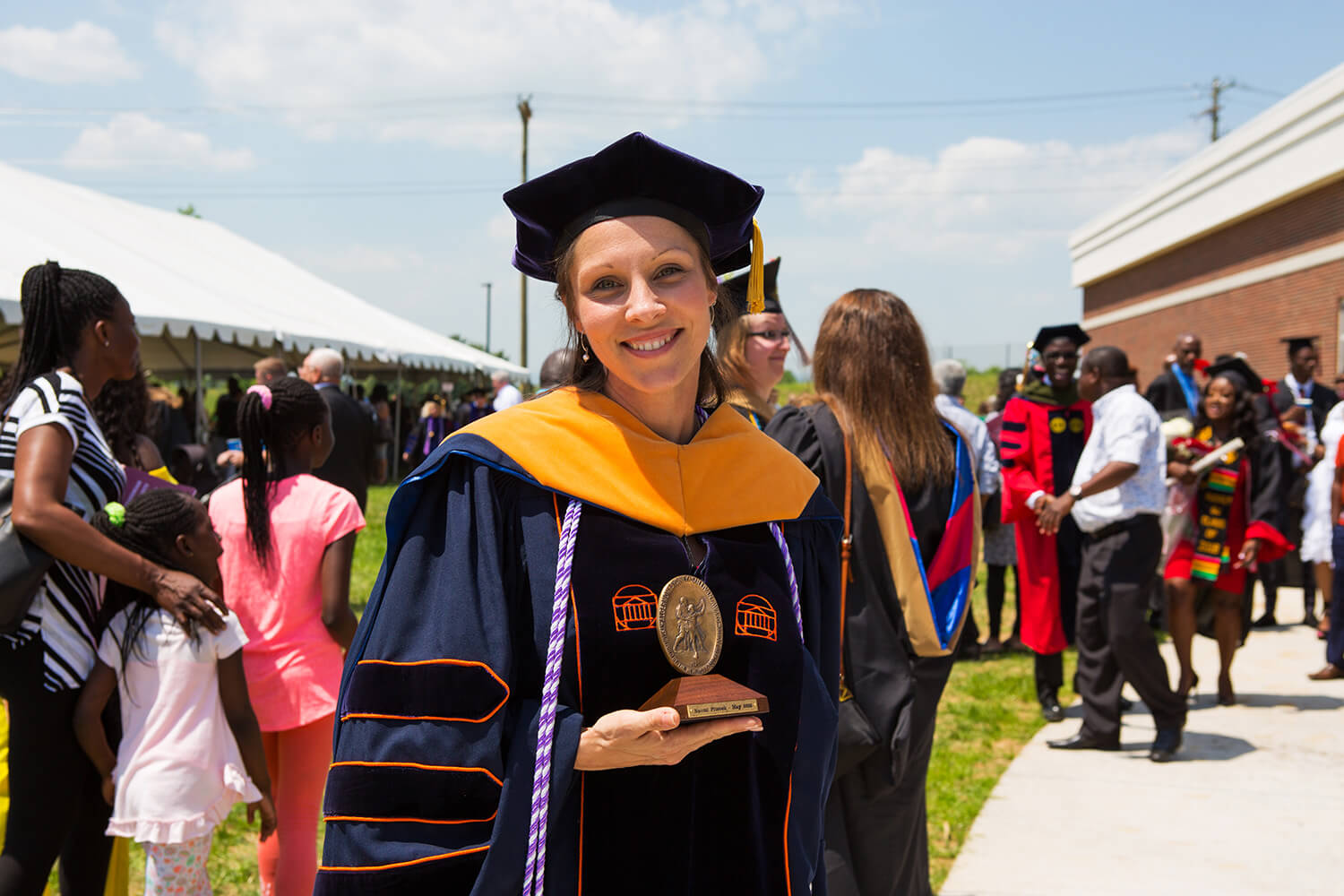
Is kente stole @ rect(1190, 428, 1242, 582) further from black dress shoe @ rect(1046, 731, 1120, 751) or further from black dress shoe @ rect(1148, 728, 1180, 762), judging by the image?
black dress shoe @ rect(1046, 731, 1120, 751)

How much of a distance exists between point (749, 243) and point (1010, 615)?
27.0 ft

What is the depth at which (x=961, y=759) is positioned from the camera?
551cm

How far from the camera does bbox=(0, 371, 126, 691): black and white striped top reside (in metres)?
2.75

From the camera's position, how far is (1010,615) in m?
9.62

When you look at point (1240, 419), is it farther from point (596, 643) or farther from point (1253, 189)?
point (1253, 189)

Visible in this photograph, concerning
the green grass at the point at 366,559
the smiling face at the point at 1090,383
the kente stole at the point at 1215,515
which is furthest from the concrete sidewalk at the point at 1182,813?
the green grass at the point at 366,559

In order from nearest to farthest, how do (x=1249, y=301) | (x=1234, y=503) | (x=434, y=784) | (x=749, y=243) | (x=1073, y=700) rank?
(x=434, y=784) → (x=749, y=243) → (x=1234, y=503) → (x=1073, y=700) → (x=1249, y=301)

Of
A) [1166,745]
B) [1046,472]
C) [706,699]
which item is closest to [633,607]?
[706,699]

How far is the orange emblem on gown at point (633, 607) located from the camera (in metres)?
1.69

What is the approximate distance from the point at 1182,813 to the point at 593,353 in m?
4.09

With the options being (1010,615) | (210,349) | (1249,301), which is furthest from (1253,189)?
(210,349)

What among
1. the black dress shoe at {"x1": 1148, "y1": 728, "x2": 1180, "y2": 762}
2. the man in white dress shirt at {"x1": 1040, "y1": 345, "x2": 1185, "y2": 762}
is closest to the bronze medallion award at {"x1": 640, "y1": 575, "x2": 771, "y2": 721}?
the man in white dress shirt at {"x1": 1040, "y1": 345, "x2": 1185, "y2": 762}

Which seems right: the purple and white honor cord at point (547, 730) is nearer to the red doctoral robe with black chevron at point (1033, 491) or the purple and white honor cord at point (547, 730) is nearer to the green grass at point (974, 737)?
the green grass at point (974, 737)

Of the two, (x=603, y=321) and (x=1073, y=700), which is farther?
(x=1073, y=700)
